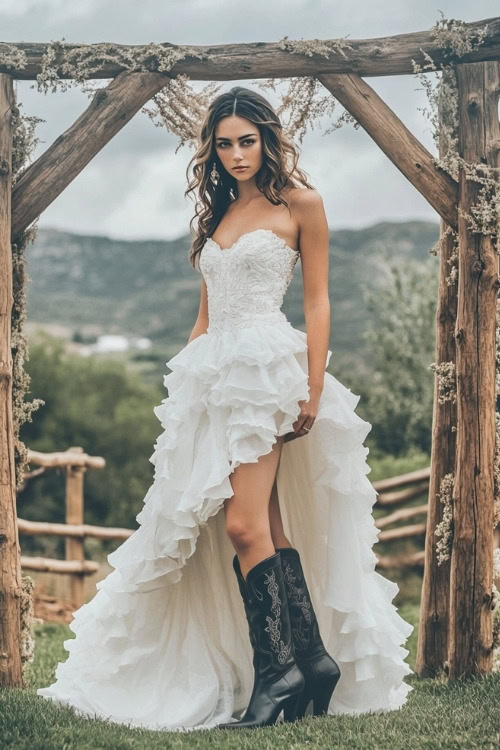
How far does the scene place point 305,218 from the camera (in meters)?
3.71

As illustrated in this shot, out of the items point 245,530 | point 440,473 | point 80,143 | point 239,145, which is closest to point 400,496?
point 440,473

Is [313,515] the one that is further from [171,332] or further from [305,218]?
[171,332]

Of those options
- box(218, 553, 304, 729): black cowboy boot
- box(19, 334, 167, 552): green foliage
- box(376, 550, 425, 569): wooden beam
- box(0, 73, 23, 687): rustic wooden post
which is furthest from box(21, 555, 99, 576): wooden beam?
box(19, 334, 167, 552): green foliage

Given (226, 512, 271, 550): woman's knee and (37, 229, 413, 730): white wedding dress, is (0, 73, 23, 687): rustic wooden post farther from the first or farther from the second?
(226, 512, 271, 550): woman's knee

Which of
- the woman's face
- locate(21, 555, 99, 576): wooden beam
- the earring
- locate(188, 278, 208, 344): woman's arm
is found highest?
the woman's face

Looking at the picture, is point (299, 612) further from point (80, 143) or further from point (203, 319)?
point (80, 143)

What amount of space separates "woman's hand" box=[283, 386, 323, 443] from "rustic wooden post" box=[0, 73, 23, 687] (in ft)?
4.55

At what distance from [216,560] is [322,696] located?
2.38ft

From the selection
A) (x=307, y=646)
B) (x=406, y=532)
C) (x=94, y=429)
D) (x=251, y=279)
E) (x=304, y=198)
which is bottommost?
(x=406, y=532)

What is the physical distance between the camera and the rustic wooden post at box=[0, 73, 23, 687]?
419cm

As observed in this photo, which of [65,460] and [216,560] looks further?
[65,460]

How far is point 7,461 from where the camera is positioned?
4.24m

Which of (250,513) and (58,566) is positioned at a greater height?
(250,513)

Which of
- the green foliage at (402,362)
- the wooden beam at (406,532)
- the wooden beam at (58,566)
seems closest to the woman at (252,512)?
the wooden beam at (58,566)
